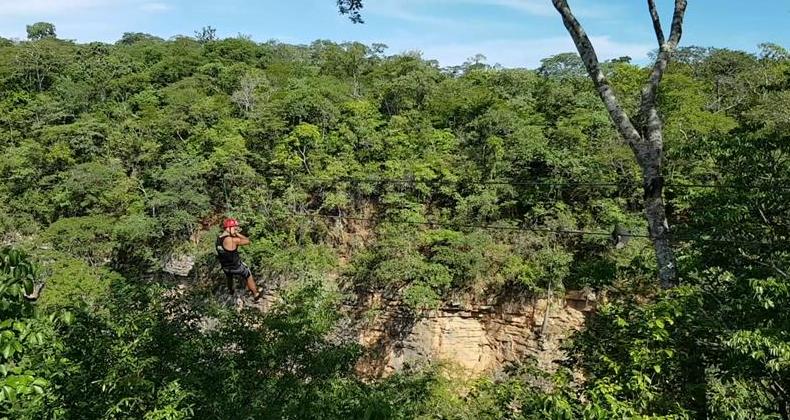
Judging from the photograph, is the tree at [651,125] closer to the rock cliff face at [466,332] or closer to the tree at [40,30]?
the rock cliff face at [466,332]

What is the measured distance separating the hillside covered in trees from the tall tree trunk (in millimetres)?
295

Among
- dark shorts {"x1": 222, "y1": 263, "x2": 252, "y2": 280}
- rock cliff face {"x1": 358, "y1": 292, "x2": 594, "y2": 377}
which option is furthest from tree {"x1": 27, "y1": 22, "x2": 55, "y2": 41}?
dark shorts {"x1": 222, "y1": 263, "x2": 252, "y2": 280}

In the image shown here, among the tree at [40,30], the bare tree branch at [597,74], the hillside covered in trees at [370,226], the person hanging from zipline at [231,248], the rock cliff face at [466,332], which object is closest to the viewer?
the hillside covered in trees at [370,226]

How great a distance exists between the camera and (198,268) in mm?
21922

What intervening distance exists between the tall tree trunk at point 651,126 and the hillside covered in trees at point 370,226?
11.6 inches

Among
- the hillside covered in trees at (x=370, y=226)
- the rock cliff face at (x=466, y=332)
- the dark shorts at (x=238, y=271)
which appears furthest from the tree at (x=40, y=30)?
the dark shorts at (x=238, y=271)

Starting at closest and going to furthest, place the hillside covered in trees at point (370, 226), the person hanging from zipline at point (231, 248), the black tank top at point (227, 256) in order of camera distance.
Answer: the hillside covered in trees at point (370, 226)
the person hanging from zipline at point (231, 248)
the black tank top at point (227, 256)

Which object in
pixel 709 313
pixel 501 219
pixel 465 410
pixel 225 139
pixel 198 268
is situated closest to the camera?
pixel 709 313

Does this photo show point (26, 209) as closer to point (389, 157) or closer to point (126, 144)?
point (126, 144)

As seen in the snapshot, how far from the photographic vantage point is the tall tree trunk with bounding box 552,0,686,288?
20.5ft

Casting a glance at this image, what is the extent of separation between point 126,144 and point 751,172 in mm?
26639

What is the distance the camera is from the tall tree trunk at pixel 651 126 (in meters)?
6.25

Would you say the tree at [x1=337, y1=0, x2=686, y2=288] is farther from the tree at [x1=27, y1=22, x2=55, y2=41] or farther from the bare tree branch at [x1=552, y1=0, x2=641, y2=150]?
the tree at [x1=27, y1=22, x2=55, y2=41]

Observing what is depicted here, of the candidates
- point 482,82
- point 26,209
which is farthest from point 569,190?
point 26,209
